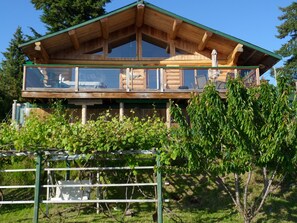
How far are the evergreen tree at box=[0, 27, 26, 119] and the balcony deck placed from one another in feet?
44.8

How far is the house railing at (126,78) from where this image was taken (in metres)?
14.2

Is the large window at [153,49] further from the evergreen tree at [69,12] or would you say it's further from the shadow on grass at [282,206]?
the evergreen tree at [69,12]

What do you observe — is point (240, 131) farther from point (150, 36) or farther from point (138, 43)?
point (150, 36)

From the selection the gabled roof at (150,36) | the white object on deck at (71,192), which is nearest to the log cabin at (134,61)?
the gabled roof at (150,36)

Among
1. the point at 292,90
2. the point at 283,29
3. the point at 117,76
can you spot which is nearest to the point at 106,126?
the point at 292,90

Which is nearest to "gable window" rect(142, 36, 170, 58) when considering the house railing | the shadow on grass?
the house railing

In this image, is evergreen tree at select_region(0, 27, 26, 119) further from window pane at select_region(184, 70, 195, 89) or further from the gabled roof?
window pane at select_region(184, 70, 195, 89)

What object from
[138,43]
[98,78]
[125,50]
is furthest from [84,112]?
[138,43]

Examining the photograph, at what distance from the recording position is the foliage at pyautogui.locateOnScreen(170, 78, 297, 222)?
678 cm

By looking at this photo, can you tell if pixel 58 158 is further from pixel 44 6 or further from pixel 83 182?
pixel 44 6

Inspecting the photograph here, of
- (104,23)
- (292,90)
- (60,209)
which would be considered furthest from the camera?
(104,23)

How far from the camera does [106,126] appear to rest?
8.01 metres

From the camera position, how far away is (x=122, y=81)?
1459cm

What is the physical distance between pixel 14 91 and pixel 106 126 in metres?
22.8
